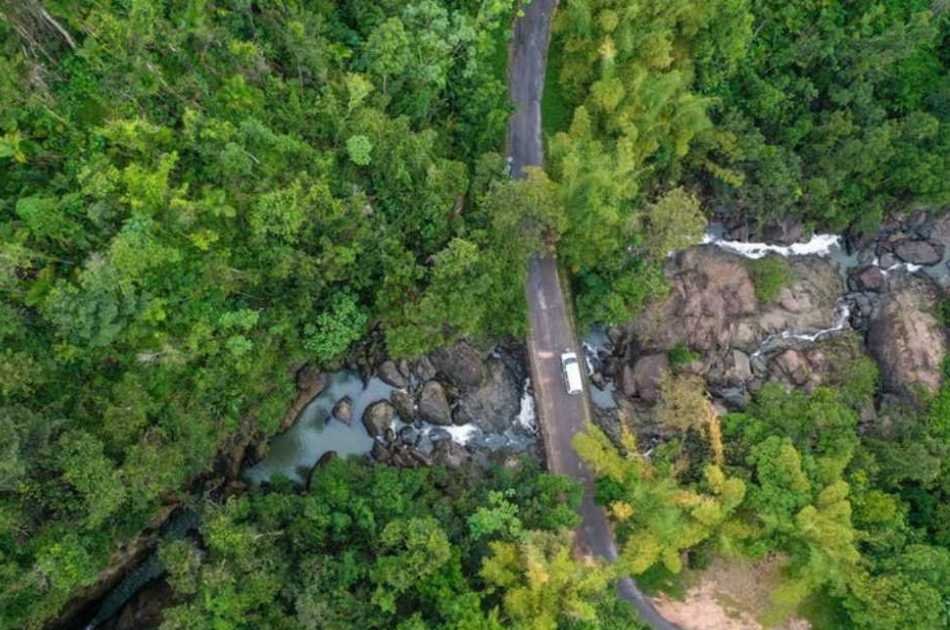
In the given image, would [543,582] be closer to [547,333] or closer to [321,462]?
[547,333]

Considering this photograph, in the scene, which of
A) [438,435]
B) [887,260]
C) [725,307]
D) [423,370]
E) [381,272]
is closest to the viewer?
[381,272]

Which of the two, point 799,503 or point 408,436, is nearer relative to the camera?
point 799,503

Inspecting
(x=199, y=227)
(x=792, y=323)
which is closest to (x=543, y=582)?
(x=199, y=227)

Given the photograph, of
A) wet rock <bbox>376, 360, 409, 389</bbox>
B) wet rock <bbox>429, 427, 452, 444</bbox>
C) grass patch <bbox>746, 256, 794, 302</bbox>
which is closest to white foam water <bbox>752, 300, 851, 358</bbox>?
grass patch <bbox>746, 256, 794, 302</bbox>

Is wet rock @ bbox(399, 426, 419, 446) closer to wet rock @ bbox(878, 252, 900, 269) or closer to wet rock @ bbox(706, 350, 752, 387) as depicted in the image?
wet rock @ bbox(706, 350, 752, 387)

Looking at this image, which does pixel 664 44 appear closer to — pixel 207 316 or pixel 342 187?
pixel 342 187

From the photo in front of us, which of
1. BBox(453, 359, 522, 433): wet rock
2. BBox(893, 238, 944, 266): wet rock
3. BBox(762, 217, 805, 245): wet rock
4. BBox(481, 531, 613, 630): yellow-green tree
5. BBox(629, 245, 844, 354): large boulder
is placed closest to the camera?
BBox(481, 531, 613, 630): yellow-green tree
